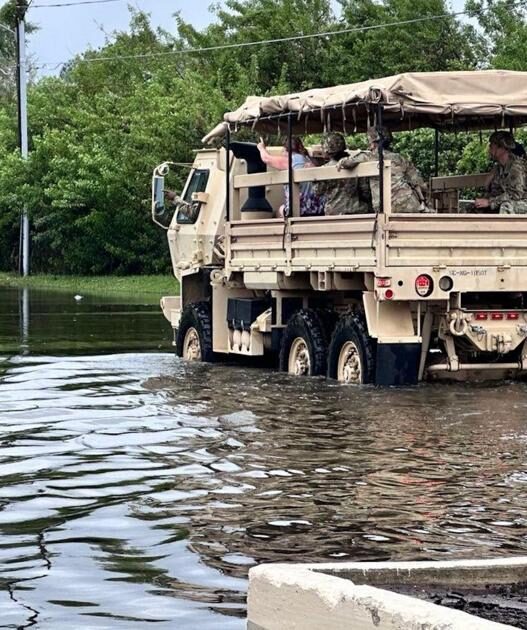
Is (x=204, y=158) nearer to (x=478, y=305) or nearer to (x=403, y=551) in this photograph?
(x=478, y=305)

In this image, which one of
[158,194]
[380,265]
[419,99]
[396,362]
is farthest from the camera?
[158,194]

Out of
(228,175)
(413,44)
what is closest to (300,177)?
(228,175)

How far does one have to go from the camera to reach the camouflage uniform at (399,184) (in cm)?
1486

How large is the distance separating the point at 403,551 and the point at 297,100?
9.22m

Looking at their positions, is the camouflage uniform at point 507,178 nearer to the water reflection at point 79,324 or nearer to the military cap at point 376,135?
the military cap at point 376,135

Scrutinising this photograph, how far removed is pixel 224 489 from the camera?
9.20 m

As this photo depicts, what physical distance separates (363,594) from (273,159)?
40.9 ft

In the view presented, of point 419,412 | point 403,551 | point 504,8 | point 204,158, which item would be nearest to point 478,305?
point 419,412

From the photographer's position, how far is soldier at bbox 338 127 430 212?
1485cm

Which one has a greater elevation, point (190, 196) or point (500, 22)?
point (500, 22)

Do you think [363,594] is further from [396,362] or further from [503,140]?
[503,140]

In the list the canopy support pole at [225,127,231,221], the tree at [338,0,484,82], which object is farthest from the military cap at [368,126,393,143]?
the tree at [338,0,484,82]

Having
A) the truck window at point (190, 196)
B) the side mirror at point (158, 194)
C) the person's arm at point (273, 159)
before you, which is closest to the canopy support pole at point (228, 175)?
the person's arm at point (273, 159)

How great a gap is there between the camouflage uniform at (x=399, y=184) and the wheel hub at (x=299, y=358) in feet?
6.21
